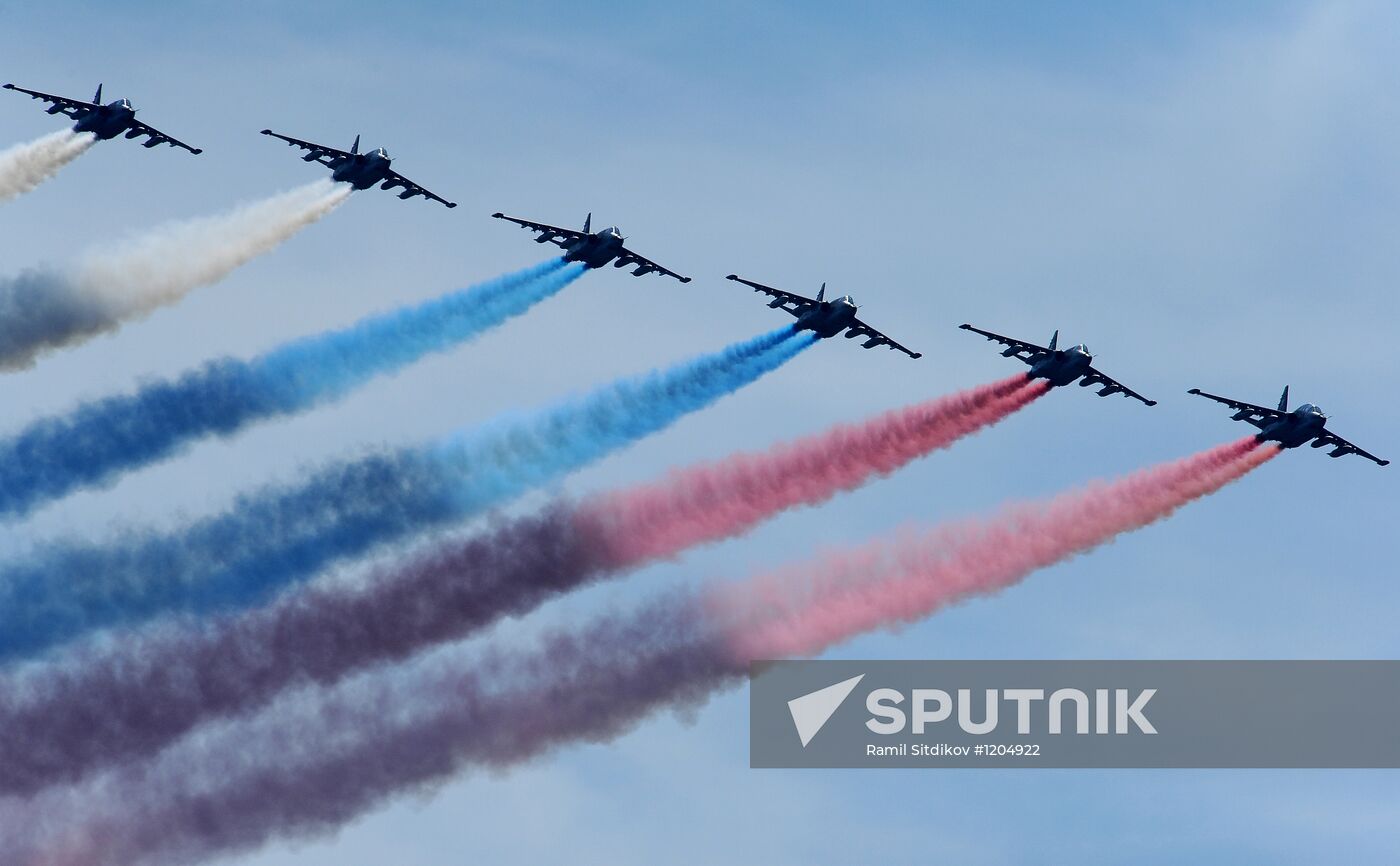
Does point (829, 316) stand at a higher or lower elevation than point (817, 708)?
higher

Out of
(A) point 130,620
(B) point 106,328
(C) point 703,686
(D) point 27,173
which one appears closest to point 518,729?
(C) point 703,686

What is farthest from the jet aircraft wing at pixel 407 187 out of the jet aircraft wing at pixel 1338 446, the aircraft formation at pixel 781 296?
the jet aircraft wing at pixel 1338 446

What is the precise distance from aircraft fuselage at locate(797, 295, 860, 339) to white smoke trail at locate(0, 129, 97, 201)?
29.0 metres

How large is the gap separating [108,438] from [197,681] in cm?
1105

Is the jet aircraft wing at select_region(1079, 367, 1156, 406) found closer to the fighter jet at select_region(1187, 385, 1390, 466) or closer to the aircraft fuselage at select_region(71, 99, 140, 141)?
the fighter jet at select_region(1187, 385, 1390, 466)

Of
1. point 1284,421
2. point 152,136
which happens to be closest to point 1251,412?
point 1284,421

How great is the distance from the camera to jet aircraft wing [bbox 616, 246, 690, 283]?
10571 centimetres

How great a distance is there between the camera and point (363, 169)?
108000 mm

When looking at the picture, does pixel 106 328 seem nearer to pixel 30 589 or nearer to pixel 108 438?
pixel 108 438

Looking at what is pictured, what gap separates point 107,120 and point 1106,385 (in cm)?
3917

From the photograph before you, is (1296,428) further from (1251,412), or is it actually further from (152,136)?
(152,136)

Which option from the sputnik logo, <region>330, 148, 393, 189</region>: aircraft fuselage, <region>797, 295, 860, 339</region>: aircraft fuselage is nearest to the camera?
the sputnik logo

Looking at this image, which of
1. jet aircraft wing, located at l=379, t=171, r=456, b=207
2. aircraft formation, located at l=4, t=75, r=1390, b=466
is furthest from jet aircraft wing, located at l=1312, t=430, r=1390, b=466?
jet aircraft wing, located at l=379, t=171, r=456, b=207

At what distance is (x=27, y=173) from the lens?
358 ft
